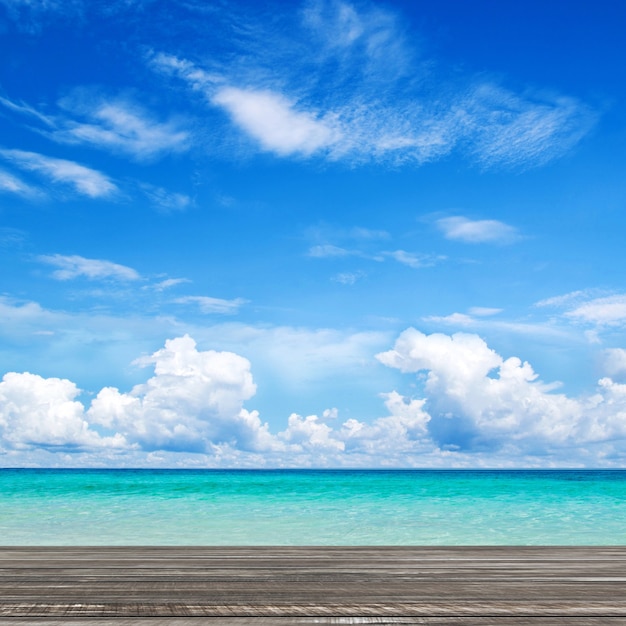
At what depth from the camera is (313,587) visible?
3.35m

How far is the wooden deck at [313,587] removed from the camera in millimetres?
2719

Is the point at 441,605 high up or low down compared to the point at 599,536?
up

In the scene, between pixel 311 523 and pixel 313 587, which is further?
pixel 311 523

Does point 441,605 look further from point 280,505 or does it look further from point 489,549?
point 280,505

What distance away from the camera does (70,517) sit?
16.8m

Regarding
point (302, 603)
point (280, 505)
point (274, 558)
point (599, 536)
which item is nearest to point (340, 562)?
point (274, 558)

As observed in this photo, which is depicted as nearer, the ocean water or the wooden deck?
the wooden deck

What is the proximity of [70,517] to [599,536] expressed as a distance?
12483 millimetres

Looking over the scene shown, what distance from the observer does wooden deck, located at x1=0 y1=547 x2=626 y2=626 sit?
107 inches

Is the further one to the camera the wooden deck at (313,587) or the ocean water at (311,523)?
the ocean water at (311,523)

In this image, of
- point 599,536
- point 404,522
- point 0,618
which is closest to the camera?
point 0,618

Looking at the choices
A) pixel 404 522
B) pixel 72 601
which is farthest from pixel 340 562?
pixel 404 522

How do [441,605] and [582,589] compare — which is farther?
[582,589]

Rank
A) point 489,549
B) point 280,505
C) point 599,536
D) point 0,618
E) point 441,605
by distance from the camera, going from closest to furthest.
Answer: point 0,618
point 441,605
point 489,549
point 599,536
point 280,505
